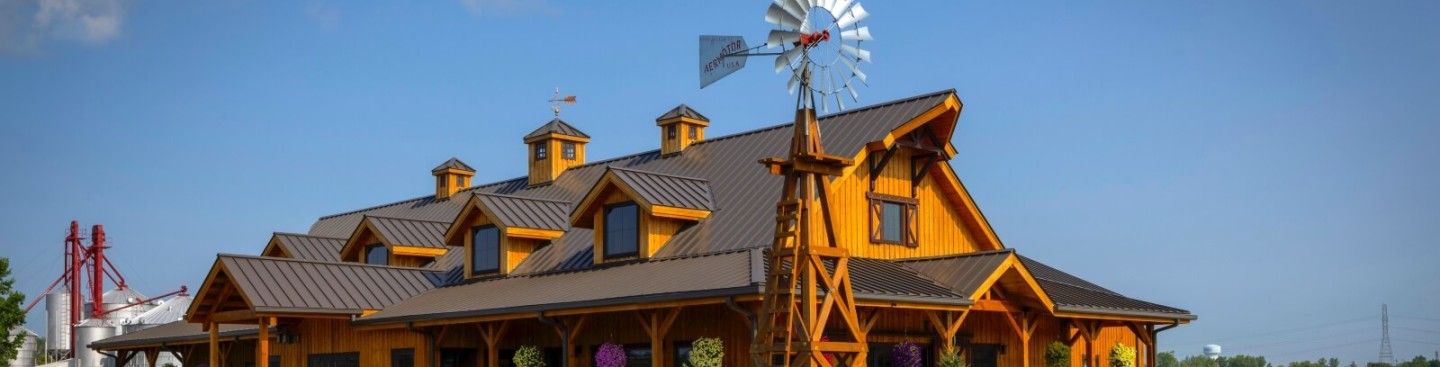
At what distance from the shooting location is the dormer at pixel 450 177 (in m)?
42.6

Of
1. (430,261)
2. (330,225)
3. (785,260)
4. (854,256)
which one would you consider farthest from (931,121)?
(330,225)

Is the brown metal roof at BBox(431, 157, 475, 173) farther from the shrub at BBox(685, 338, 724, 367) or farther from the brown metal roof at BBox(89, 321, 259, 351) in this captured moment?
the shrub at BBox(685, 338, 724, 367)

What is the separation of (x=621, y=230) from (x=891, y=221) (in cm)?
483

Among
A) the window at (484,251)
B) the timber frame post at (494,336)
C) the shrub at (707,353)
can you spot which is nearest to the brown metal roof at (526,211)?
the window at (484,251)

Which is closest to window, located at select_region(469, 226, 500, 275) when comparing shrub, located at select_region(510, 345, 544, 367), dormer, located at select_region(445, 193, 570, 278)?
dormer, located at select_region(445, 193, 570, 278)

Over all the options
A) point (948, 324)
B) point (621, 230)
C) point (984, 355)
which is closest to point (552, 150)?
point (621, 230)

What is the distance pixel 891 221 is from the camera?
2928cm

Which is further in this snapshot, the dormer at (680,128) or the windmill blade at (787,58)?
the dormer at (680,128)

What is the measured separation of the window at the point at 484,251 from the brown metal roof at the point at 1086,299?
1018 cm

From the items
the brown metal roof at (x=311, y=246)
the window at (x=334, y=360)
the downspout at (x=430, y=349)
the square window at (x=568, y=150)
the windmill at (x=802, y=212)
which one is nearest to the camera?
the windmill at (x=802, y=212)

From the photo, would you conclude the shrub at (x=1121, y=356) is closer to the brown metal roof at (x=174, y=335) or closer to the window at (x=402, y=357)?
the window at (x=402, y=357)

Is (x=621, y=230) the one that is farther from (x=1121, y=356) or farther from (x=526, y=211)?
(x=1121, y=356)

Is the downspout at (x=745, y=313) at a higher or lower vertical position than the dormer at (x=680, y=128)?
lower

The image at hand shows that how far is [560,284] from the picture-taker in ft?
93.9
